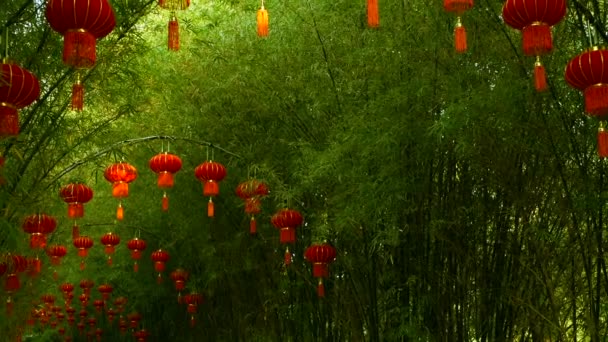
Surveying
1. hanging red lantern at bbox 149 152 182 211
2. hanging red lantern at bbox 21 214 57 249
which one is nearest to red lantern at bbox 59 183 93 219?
hanging red lantern at bbox 21 214 57 249

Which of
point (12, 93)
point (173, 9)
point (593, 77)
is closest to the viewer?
point (593, 77)

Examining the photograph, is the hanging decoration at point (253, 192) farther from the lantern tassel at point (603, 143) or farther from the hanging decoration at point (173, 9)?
the lantern tassel at point (603, 143)

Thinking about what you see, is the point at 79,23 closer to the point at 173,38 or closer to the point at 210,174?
the point at 173,38

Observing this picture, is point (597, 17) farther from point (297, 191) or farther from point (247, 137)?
point (247, 137)

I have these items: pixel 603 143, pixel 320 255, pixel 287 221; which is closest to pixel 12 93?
pixel 603 143

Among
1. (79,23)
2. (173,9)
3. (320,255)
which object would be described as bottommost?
(320,255)

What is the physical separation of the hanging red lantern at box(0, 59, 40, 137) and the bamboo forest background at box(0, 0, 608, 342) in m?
0.24

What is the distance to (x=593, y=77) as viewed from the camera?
2506 millimetres

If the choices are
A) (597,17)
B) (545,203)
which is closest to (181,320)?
(545,203)

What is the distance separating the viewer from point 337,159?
442 centimetres

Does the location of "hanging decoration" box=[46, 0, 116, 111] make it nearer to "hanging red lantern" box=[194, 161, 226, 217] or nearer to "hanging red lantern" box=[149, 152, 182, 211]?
"hanging red lantern" box=[149, 152, 182, 211]

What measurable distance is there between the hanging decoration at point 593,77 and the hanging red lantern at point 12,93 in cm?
208

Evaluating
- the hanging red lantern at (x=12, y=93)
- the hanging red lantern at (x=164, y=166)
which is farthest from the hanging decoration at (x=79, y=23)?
the hanging red lantern at (x=164, y=166)

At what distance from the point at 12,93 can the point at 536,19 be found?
201cm
